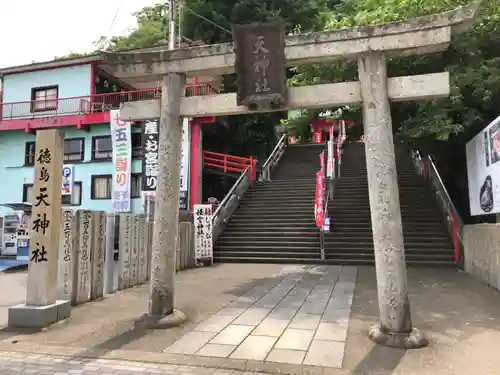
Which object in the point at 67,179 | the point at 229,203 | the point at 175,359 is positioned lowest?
the point at 175,359

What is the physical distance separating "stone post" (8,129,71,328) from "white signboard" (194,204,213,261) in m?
6.61

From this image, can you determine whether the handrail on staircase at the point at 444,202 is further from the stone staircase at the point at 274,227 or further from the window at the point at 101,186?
the window at the point at 101,186

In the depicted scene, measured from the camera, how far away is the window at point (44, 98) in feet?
70.7

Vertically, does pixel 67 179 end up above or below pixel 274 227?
above

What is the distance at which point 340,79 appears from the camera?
11.3m

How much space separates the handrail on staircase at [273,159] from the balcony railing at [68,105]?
21.9 ft

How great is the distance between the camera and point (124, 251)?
9383 millimetres

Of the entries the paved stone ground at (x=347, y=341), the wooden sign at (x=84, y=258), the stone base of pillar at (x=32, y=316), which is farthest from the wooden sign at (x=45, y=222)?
the wooden sign at (x=84, y=258)

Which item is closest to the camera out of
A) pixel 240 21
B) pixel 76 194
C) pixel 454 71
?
pixel 454 71

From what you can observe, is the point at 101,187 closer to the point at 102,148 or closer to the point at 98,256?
the point at 102,148

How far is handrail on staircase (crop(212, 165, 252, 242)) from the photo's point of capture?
50.6 feet

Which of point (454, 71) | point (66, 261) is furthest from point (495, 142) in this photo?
point (66, 261)

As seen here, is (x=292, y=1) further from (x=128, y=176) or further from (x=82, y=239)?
(x=82, y=239)

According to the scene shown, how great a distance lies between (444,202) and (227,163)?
10.2m
